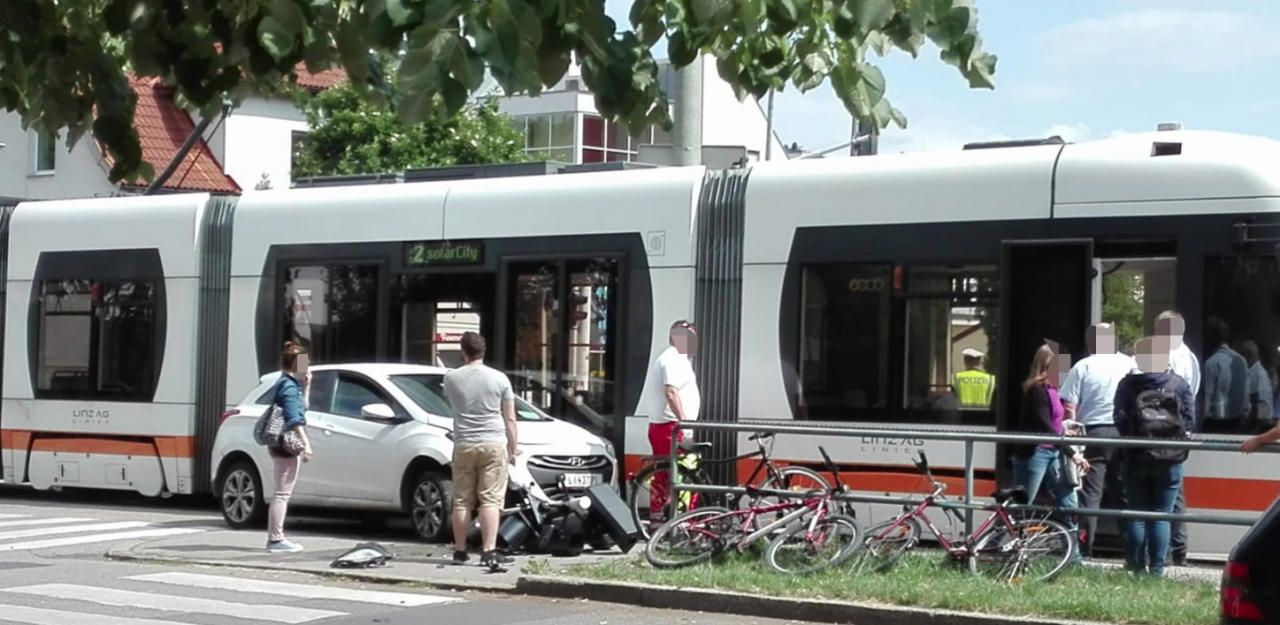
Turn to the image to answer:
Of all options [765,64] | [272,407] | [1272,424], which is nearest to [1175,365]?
[1272,424]

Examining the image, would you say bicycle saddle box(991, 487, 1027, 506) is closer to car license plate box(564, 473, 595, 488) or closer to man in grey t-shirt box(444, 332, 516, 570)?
man in grey t-shirt box(444, 332, 516, 570)

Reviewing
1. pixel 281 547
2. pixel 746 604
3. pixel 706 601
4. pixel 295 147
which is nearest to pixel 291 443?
pixel 281 547

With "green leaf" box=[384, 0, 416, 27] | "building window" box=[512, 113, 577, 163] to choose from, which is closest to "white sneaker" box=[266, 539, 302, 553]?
"green leaf" box=[384, 0, 416, 27]

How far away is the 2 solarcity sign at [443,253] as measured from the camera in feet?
59.5

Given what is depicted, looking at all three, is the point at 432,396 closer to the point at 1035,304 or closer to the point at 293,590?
the point at 293,590

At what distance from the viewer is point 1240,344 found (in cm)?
1377

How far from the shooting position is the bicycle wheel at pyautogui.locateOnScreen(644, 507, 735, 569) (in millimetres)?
13266

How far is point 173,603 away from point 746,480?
4742mm

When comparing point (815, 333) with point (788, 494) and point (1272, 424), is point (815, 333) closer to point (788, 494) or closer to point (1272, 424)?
point (788, 494)

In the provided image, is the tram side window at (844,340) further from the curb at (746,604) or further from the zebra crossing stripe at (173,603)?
the zebra crossing stripe at (173,603)

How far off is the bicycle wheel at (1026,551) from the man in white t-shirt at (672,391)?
350 cm

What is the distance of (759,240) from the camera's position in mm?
16172

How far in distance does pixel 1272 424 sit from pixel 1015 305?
2156 mm

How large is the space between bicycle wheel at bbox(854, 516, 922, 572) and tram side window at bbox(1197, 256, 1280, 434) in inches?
105
